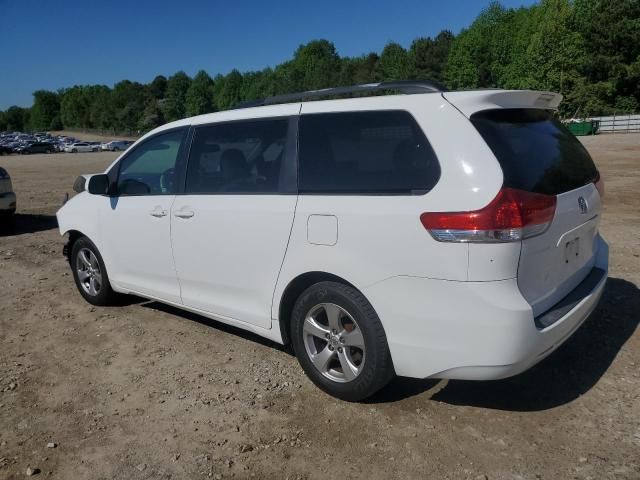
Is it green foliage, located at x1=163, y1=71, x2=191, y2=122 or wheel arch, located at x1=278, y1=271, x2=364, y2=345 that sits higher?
green foliage, located at x1=163, y1=71, x2=191, y2=122

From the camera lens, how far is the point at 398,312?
2.95 m

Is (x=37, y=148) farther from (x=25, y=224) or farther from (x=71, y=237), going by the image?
(x=71, y=237)

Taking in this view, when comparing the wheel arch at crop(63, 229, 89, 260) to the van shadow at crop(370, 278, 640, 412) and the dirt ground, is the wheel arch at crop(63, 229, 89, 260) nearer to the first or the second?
the dirt ground

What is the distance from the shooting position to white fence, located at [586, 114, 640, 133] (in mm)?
49438

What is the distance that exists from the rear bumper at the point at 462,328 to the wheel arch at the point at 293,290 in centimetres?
30

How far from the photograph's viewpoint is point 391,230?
9.57 feet

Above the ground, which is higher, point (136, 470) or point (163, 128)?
point (163, 128)

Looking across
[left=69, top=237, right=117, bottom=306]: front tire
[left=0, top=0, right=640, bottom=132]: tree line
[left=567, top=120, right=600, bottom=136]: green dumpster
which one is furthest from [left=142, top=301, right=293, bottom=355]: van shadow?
[left=0, top=0, right=640, bottom=132]: tree line

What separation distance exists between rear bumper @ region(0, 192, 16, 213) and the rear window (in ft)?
31.4

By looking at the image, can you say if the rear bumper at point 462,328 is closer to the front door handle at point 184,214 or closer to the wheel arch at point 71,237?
the front door handle at point 184,214

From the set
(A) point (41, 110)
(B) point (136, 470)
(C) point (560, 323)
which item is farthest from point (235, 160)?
(A) point (41, 110)

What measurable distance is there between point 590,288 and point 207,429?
2521mm

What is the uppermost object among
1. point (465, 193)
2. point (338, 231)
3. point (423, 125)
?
point (423, 125)

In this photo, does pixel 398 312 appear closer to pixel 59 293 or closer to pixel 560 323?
pixel 560 323
